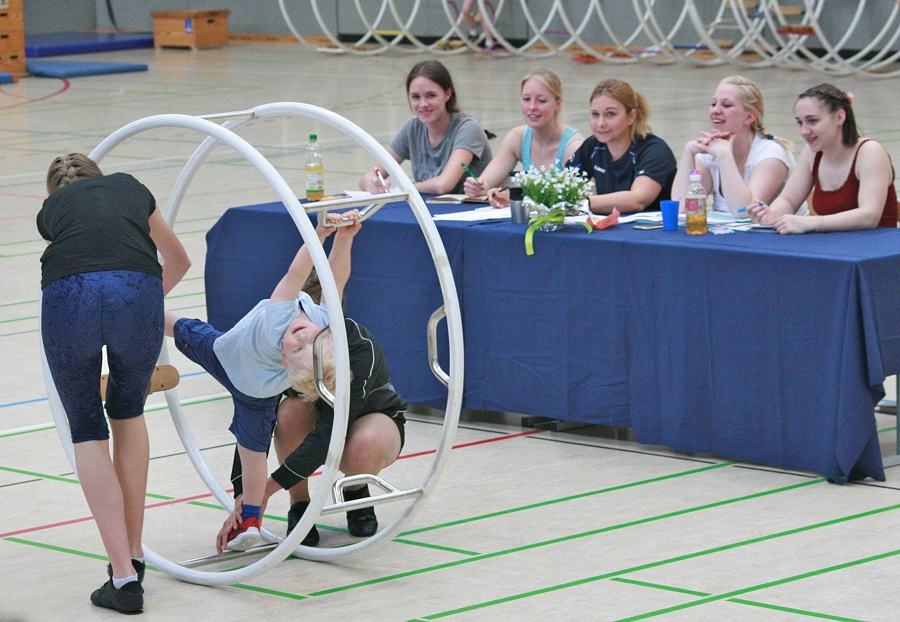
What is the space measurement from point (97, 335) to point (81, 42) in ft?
65.9

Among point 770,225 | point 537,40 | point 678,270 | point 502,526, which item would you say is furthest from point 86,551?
point 537,40

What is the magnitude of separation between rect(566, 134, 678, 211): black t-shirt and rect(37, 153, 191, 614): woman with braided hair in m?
2.34

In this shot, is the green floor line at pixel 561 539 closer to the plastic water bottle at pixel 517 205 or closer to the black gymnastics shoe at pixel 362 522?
the black gymnastics shoe at pixel 362 522

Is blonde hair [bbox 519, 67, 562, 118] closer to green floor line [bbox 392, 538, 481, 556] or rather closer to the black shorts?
the black shorts

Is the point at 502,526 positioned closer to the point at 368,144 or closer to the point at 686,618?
the point at 686,618

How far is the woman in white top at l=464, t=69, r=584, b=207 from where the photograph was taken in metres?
5.79

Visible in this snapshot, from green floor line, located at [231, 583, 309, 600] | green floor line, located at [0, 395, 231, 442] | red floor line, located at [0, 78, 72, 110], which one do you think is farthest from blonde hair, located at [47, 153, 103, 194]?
red floor line, located at [0, 78, 72, 110]

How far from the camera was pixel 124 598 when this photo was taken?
354cm

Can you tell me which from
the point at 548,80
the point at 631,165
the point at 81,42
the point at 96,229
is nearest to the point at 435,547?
the point at 96,229

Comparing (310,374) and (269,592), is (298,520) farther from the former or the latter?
(310,374)

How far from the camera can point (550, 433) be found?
16.6 ft

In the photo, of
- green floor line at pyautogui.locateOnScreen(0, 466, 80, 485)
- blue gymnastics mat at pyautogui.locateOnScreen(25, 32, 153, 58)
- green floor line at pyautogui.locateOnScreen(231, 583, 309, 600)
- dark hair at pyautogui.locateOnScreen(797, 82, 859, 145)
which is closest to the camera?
green floor line at pyautogui.locateOnScreen(231, 583, 309, 600)

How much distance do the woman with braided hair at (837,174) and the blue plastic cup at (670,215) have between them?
0.84 feet

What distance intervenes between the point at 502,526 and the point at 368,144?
1.15 m
